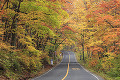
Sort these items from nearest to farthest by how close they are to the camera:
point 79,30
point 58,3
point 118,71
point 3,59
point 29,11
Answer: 1. point 3,59
2. point 29,11
3. point 58,3
4. point 118,71
5. point 79,30

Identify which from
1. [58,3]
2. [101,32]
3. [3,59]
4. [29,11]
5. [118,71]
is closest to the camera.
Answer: [3,59]

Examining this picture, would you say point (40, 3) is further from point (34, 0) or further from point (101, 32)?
point (101, 32)

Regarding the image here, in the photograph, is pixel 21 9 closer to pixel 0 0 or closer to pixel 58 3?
pixel 0 0

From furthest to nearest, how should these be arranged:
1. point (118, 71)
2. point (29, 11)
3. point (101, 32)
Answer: point (101, 32) → point (118, 71) → point (29, 11)

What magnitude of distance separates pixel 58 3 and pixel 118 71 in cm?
1027

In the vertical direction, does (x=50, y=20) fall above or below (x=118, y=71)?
above

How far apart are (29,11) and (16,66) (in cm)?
530

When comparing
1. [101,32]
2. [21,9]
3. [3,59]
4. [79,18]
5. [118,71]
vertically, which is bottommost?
[118,71]

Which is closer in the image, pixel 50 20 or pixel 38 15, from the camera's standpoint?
pixel 38 15

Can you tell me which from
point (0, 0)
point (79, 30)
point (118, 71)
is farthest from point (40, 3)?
point (79, 30)

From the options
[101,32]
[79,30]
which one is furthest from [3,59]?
[79,30]

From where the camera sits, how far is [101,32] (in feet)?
63.8

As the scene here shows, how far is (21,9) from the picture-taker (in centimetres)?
1355

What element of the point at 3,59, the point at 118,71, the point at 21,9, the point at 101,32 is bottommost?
the point at 118,71
